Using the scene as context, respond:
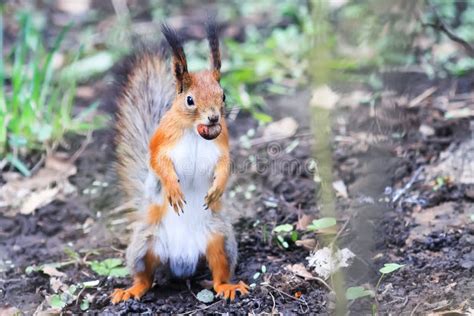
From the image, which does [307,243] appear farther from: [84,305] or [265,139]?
[265,139]

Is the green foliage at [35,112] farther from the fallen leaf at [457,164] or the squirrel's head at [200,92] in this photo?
the fallen leaf at [457,164]

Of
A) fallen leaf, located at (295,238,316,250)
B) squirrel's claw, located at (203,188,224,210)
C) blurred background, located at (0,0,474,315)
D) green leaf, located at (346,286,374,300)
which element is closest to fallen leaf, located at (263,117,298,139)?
blurred background, located at (0,0,474,315)

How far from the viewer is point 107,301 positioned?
12.2 ft

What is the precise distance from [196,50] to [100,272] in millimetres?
2942

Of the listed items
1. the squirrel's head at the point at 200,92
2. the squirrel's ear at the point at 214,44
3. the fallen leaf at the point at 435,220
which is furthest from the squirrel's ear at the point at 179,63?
the fallen leaf at the point at 435,220

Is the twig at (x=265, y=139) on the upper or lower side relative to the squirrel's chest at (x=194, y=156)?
lower

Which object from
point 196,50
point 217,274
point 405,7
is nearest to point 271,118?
point 196,50

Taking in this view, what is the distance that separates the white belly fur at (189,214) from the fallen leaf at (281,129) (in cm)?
185

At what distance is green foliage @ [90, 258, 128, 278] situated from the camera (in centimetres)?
401

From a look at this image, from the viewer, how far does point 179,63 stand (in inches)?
137

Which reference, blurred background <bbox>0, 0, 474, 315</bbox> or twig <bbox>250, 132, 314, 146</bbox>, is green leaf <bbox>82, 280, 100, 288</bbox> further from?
twig <bbox>250, 132, 314, 146</bbox>

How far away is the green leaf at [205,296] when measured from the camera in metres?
3.69

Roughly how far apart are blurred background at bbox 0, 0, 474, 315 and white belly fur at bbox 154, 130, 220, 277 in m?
0.20

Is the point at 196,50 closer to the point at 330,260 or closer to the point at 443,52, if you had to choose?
the point at 443,52
